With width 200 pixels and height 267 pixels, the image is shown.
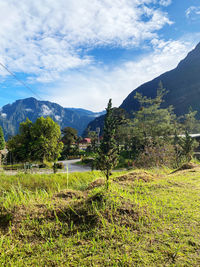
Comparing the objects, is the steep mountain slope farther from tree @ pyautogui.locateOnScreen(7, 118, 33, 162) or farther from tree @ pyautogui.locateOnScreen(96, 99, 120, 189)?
tree @ pyautogui.locateOnScreen(96, 99, 120, 189)

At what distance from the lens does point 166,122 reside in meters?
23.6

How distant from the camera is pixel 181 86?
127 m

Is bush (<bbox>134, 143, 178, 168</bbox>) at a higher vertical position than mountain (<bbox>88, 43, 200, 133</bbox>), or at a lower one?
lower

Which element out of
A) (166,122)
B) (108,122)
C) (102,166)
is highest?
(166,122)

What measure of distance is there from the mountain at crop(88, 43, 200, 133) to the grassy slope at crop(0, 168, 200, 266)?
Result: 108550 mm

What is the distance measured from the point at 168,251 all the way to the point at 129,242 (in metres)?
0.50

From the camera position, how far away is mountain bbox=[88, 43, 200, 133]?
367ft

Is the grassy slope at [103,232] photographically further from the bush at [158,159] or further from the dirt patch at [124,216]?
the bush at [158,159]

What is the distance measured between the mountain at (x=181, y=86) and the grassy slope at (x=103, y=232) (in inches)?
4274

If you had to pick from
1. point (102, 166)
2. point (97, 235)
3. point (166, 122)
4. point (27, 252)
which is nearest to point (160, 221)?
point (97, 235)

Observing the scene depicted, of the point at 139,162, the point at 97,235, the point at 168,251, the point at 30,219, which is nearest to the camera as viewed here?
the point at 168,251

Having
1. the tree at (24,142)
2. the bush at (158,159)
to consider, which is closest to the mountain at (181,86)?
the tree at (24,142)

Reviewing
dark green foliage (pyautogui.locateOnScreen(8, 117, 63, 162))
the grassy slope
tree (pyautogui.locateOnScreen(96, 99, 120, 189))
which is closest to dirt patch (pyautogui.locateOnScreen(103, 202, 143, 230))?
the grassy slope

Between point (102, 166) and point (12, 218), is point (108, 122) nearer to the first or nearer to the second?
point (102, 166)
